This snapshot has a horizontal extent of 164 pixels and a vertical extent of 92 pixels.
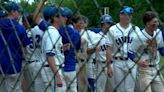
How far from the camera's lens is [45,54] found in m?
4.06

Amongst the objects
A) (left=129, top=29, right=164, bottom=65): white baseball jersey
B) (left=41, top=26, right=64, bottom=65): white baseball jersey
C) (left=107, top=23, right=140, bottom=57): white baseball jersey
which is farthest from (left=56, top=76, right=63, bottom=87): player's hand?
(left=129, top=29, right=164, bottom=65): white baseball jersey

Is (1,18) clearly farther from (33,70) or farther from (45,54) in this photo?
(33,70)

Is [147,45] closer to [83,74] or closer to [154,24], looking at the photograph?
[154,24]

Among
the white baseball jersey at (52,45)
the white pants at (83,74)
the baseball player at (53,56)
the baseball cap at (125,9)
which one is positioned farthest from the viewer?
the baseball player at (53,56)

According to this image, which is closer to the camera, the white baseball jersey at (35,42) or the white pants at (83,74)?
the white pants at (83,74)

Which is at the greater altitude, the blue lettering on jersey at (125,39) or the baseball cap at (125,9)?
the baseball cap at (125,9)

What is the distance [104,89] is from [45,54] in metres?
2.61

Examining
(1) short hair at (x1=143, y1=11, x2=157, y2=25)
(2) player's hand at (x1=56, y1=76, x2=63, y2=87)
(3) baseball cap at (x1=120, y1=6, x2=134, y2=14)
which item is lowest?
(2) player's hand at (x1=56, y1=76, x2=63, y2=87)

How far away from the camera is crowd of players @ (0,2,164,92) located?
306 centimetres

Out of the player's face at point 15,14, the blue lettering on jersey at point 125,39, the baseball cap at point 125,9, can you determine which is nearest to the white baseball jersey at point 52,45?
the player's face at point 15,14

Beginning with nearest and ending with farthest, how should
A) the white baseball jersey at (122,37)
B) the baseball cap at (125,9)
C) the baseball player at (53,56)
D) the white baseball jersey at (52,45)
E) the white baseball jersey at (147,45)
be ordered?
the baseball cap at (125,9) < the white baseball jersey at (147,45) < the white baseball jersey at (122,37) < the white baseball jersey at (52,45) < the baseball player at (53,56)

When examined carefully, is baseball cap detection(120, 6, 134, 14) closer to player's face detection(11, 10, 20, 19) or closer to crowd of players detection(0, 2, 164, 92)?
crowd of players detection(0, 2, 164, 92)

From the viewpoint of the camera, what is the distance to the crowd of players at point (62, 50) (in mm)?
3064

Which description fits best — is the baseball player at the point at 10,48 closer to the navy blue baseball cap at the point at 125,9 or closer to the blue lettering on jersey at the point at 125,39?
the blue lettering on jersey at the point at 125,39
